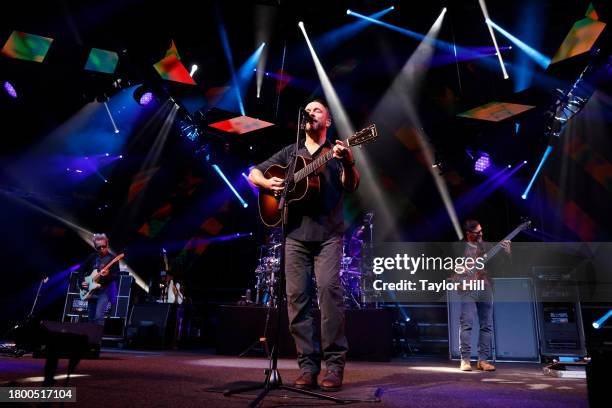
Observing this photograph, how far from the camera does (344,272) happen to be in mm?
8094

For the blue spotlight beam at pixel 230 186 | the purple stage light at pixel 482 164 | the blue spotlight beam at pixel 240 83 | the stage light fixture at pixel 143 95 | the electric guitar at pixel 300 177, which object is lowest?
the electric guitar at pixel 300 177

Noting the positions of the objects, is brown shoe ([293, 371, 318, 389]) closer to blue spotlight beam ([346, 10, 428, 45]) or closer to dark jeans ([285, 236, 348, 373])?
dark jeans ([285, 236, 348, 373])

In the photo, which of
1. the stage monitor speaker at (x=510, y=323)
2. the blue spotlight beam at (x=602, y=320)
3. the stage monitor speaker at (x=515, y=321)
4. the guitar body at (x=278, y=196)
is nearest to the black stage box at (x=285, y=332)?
the stage monitor speaker at (x=510, y=323)

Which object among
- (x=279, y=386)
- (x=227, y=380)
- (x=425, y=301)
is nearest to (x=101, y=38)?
(x=227, y=380)

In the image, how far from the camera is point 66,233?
418 inches

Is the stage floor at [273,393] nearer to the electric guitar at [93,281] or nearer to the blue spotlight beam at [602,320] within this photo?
the electric guitar at [93,281]

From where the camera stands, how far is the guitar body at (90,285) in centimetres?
726

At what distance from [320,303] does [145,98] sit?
24.4ft

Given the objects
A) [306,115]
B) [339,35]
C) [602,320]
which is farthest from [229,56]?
[602,320]

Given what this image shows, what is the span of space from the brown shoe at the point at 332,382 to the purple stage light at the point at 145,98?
7.58 m

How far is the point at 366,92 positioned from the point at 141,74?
490cm

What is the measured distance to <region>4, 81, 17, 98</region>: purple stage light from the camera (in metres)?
7.86

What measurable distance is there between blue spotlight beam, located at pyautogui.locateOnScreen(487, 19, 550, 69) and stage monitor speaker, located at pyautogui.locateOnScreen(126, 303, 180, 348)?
8.48 m

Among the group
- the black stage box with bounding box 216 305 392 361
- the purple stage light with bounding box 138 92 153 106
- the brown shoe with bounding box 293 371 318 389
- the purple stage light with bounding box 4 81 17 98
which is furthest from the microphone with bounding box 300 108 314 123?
the purple stage light with bounding box 4 81 17 98
